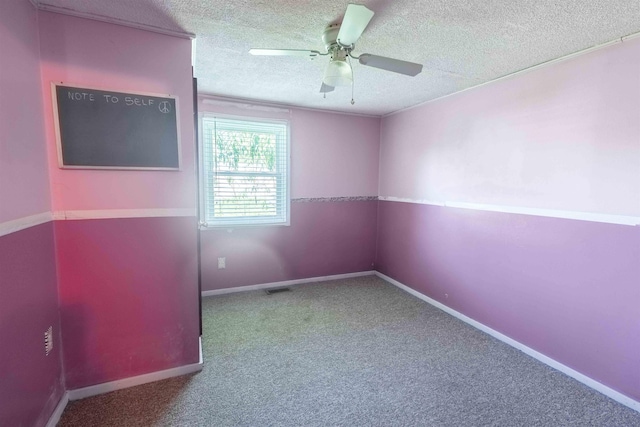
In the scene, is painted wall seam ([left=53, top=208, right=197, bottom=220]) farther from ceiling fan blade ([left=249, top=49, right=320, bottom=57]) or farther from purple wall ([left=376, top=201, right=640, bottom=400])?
purple wall ([left=376, top=201, right=640, bottom=400])

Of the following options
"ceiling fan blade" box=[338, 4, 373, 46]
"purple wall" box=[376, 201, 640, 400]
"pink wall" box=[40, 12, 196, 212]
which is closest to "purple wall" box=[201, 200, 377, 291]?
"purple wall" box=[376, 201, 640, 400]

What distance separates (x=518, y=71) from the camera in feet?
7.65

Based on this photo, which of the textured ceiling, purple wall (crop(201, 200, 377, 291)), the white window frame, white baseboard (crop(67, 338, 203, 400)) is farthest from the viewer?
purple wall (crop(201, 200, 377, 291))

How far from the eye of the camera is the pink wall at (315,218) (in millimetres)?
3488

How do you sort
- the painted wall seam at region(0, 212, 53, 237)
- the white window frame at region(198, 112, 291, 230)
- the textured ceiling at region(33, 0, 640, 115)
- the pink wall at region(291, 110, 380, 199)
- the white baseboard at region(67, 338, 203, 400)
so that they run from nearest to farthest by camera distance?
the painted wall seam at region(0, 212, 53, 237)
the textured ceiling at region(33, 0, 640, 115)
the white baseboard at region(67, 338, 203, 400)
the white window frame at region(198, 112, 291, 230)
the pink wall at region(291, 110, 380, 199)

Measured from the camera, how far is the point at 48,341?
1.58 meters

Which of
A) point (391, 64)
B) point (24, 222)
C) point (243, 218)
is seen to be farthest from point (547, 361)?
point (24, 222)

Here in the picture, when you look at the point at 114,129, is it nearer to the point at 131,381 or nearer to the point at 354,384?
the point at 131,381

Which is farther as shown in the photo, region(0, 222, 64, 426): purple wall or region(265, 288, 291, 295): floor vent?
region(265, 288, 291, 295): floor vent

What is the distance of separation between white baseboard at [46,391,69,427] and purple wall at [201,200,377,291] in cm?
170

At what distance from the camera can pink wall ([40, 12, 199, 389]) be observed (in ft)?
5.39

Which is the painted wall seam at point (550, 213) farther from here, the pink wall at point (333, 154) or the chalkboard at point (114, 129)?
the chalkboard at point (114, 129)

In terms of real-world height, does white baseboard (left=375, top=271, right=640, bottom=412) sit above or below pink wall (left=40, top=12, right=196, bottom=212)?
below

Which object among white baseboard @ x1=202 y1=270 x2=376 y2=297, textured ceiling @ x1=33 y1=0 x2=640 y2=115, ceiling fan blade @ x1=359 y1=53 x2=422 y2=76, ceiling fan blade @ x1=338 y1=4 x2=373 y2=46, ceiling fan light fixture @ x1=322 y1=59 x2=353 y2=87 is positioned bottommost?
white baseboard @ x1=202 y1=270 x2=376 y2=297
